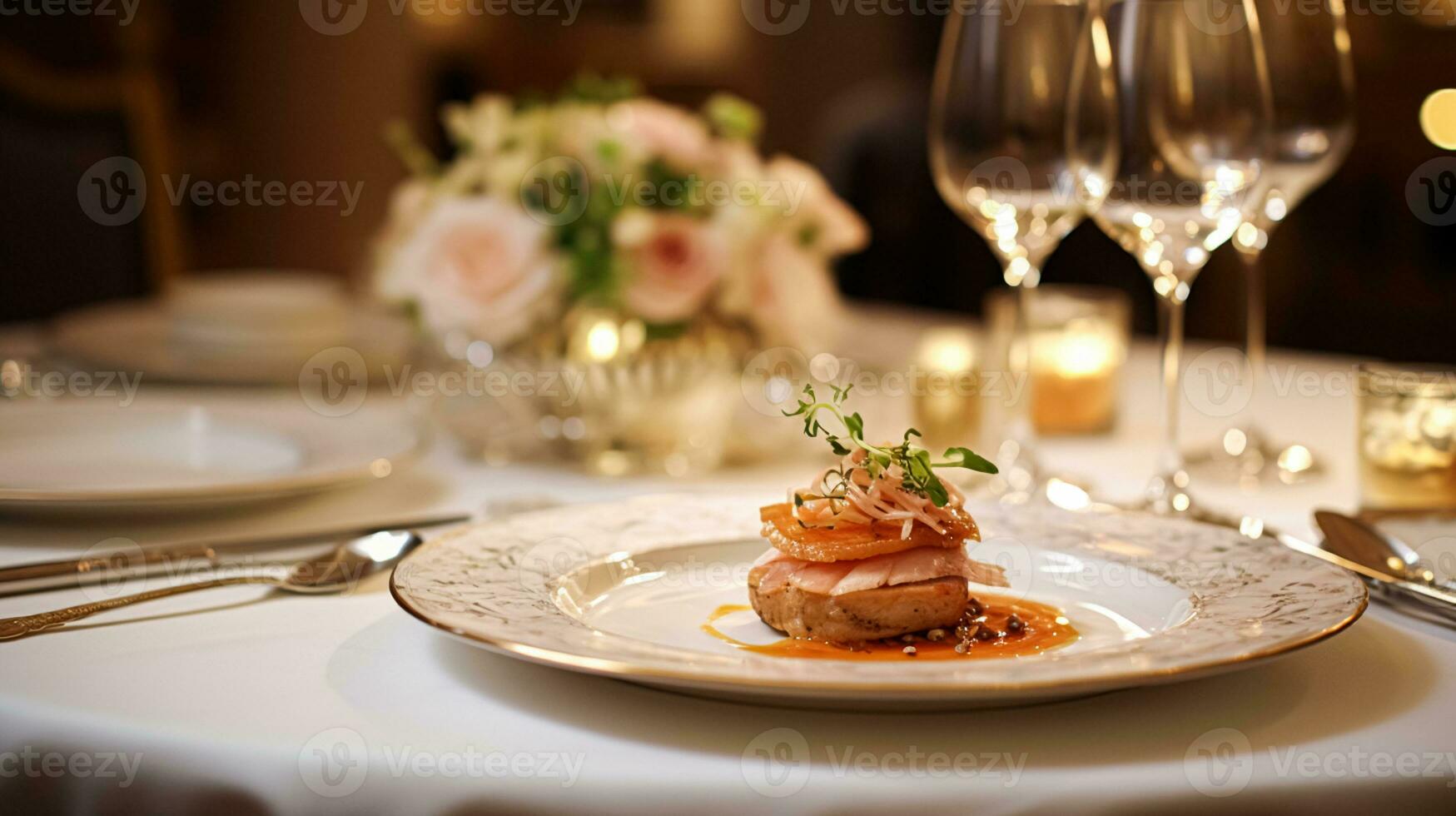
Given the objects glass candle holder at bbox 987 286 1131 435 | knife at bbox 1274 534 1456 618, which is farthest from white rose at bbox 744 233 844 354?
knife at bbox 1274 534 1456 618

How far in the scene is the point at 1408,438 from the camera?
53.5 inches

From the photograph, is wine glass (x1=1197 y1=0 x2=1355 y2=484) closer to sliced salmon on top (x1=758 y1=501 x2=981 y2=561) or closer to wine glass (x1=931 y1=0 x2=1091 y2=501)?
wine glass (x1=931 y1=0 x2=1091 y2=501)

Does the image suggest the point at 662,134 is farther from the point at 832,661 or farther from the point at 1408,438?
the point at 832,661

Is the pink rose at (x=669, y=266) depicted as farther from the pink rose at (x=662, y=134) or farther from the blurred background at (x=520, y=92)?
the blurred background at (x=520, y=92)

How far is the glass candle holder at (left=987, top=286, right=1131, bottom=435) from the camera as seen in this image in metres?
1.92

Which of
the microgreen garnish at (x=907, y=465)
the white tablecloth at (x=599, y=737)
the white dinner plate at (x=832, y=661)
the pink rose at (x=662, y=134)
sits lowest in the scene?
the white tablecloth at (x=599, y=737)

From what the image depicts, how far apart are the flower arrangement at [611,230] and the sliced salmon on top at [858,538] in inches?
31.3

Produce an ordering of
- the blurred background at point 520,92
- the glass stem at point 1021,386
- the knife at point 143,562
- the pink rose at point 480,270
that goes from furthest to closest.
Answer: the blurred background at point 520,92
the pink rose at point 480,270
the glass stem at point 1021,386
the knife at point 143,562

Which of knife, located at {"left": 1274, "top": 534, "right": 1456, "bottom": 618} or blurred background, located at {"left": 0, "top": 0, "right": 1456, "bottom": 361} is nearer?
knife, located at {"left": 1274, "top": 534, "right": 1456, "bottom": 618}

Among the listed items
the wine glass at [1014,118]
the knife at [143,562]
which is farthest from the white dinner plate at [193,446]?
the wine glass at [1014,118]

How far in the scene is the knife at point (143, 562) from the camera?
1106 mm

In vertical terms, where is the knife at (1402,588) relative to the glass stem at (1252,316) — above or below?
below

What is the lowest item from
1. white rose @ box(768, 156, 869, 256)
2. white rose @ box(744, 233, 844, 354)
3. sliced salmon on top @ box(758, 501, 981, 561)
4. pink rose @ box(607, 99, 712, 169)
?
sliced salmon on top @ box(758, 501, 981, 561)

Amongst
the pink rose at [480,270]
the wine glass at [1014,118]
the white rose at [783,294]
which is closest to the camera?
the wine glass at [1014,118]
